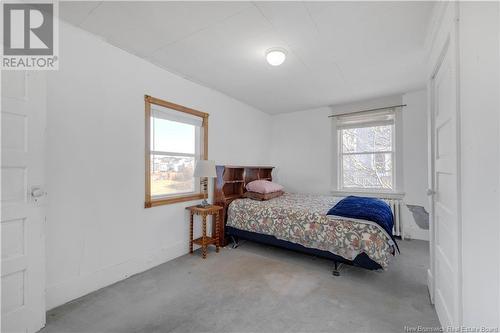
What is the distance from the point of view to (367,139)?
13.7ft

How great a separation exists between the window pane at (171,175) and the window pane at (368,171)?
3.01 m

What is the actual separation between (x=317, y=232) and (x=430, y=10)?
7.67 feet

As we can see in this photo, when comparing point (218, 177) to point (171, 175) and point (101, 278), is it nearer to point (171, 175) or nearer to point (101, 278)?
point (171, 175)

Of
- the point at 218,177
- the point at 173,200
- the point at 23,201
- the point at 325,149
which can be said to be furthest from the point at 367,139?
the point at 23,201

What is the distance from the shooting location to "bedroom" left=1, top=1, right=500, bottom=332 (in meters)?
1.26

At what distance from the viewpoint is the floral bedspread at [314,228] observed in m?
2.30

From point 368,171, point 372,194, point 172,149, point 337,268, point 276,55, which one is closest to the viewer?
point 276,55

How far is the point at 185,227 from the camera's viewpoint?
314 centimetres

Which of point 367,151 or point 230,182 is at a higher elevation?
point 367,151

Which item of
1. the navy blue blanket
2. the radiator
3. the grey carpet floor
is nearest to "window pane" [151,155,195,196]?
the grey carpet floor

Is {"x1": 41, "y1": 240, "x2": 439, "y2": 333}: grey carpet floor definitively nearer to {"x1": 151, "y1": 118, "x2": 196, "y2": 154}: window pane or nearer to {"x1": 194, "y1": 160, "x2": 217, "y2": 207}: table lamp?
{"x1": 194, "y1": 160, "x2": 217, "y2": 207}: table lamp

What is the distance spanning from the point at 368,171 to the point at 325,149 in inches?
35.7

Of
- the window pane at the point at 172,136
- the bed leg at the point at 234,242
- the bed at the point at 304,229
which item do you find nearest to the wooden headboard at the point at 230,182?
the bed at the point at 304,229

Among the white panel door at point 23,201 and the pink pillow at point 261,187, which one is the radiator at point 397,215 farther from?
the white panel door at point 23,201
